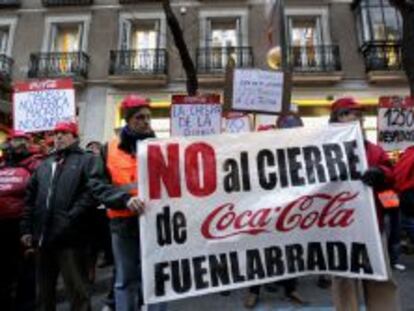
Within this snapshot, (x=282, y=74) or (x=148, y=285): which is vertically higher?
(x=282, y=74)

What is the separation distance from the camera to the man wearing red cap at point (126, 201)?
13.2 ft

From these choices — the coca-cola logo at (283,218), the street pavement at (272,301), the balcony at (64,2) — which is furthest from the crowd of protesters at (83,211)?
the balcony at (64,2)

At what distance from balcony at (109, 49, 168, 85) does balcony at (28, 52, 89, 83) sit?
939 millimetres

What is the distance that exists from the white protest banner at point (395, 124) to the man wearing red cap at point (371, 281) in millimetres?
5337

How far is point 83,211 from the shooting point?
4695 millimetres

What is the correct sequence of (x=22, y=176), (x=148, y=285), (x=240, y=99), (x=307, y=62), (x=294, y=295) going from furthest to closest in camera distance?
(x=307, y=62) → (x=240, y=99) → (x=294, y=295) → (x=22, y=176) → (x=148, y=285)

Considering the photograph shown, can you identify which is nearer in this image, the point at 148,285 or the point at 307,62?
the point at 148,285

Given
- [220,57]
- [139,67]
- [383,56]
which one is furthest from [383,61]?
[139,67]

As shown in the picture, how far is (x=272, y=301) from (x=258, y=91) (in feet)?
9.17

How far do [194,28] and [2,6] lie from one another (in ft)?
22.4

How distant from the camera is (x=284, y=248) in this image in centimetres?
399

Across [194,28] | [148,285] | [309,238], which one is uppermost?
[194,28]

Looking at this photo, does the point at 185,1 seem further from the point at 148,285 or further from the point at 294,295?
the point at 148,285

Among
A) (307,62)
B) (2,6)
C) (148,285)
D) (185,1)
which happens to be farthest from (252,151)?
(2,6)
